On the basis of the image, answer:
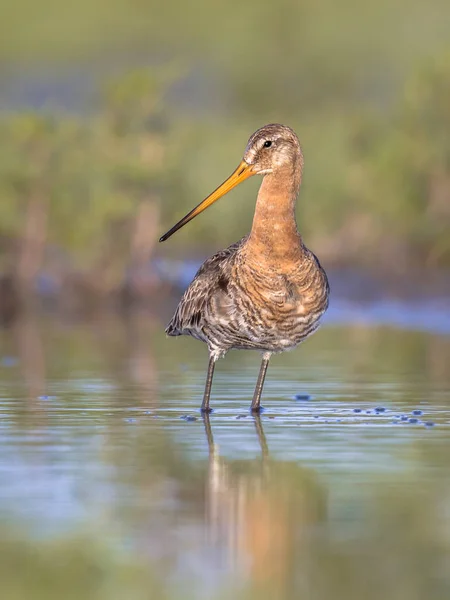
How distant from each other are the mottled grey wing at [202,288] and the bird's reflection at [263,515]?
7.80 ft

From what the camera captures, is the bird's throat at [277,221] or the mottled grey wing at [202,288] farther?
the mottled grey wing at [202,288]

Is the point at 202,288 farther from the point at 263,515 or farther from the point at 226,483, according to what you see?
the point at 263,515

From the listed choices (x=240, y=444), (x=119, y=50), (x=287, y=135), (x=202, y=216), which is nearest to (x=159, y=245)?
(x=202, y=216)

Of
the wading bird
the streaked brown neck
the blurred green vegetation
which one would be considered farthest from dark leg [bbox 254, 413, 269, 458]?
the blurred green vegetation

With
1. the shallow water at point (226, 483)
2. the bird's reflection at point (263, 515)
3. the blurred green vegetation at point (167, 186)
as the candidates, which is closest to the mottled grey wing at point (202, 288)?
the shallow water at point (226, 483)

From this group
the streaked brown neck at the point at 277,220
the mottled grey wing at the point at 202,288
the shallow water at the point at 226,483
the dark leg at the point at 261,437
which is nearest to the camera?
the shallow water at the point at 226,483

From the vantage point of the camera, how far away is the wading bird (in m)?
11.1

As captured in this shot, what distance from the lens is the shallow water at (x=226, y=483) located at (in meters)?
6.33

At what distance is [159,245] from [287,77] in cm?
2529

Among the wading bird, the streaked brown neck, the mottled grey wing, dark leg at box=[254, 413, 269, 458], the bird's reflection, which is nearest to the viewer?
the bird's reflection

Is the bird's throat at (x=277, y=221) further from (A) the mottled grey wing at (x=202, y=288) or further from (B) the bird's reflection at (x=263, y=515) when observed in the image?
(B) the bird's reflection at (x=263, y=515)

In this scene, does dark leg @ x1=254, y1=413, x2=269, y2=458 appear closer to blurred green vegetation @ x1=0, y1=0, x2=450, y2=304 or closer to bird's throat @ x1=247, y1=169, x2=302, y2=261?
bird's throat @ x1=247, y1=169, x2=302, y2=261

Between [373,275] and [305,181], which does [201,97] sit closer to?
[305,181]

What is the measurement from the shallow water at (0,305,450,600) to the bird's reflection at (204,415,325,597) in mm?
13
